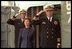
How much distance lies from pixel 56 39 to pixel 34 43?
416 millimetres

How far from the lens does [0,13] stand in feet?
29.6

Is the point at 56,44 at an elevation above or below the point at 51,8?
below

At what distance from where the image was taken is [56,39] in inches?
355

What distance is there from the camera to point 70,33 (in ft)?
29.4

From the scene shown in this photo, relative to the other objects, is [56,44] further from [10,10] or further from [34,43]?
[10,10]

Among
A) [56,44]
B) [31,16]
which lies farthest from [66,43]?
[31,16]

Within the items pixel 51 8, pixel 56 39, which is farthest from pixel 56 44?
pixel 51 8

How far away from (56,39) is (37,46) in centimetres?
38

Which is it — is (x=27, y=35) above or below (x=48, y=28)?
below

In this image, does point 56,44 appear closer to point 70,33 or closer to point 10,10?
point 70,33

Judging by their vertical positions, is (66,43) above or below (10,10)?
below

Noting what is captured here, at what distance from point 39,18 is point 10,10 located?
1.83 ft

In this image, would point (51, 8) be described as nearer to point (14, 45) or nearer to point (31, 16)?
point (31, 16)

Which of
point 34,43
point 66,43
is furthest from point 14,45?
point 66,43
